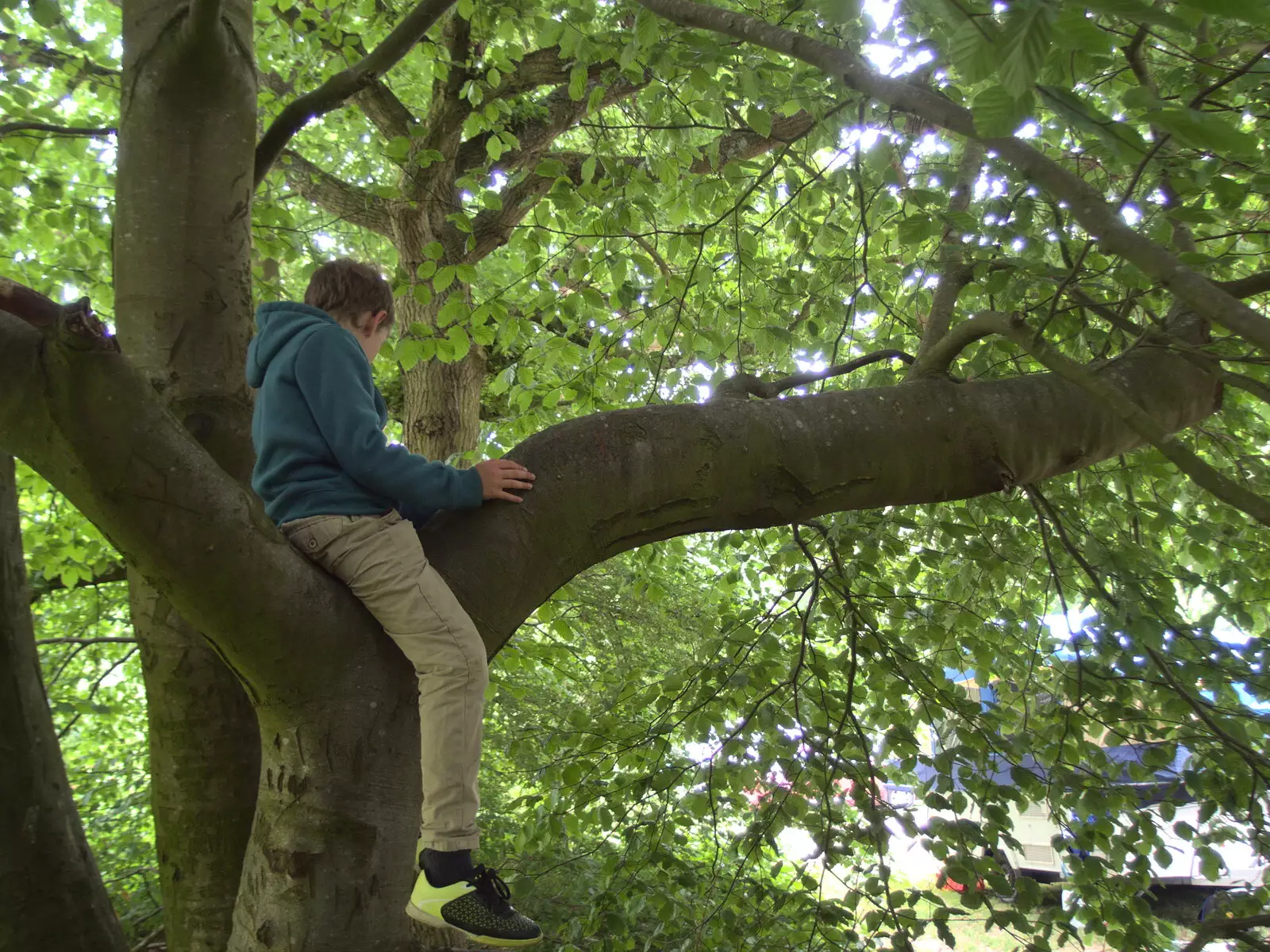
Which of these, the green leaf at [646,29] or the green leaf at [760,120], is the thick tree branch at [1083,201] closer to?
the green leaf at [646,29]

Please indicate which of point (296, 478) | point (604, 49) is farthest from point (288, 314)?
point (604, 49)

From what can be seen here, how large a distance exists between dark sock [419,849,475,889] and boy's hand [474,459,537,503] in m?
0.78

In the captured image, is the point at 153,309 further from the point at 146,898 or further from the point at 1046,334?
the point at 146,898

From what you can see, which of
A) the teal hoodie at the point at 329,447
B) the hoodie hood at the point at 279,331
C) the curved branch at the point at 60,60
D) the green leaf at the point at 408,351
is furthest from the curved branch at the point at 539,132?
the teal hoodie at the point at 329,447

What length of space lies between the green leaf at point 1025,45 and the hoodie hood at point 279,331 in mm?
1551

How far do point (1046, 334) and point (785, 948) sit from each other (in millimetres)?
2521

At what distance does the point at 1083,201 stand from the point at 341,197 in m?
6.41

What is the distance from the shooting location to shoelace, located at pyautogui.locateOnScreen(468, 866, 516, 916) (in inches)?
72.4

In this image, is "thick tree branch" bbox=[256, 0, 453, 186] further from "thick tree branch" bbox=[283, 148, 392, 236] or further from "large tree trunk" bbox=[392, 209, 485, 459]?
"thick tree branch" bbox=[283, 148, 392, 236]

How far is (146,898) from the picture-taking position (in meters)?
4.95

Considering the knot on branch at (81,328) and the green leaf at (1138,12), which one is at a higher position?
the knot on branch at (81,328)

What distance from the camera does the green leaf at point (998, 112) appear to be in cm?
119

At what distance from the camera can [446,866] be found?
6.07ft

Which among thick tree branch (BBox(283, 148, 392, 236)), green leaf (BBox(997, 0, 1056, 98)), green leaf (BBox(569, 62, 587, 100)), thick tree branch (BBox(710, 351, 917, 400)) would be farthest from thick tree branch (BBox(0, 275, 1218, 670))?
thick tree branch (BBox(283, 148, 392, 236))
